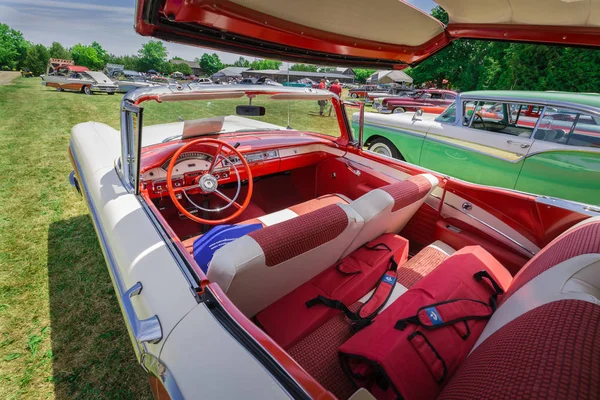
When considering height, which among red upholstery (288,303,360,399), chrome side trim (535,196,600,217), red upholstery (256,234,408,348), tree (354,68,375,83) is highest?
tree (354,68,375,83)

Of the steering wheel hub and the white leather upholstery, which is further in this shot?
the steering wheel hub

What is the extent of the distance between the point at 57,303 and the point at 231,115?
2083 millimetres

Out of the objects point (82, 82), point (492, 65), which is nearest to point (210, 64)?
point (82, 82)

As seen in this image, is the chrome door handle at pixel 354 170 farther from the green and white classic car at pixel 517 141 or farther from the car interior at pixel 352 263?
the green and white classic car at pixel 517 141

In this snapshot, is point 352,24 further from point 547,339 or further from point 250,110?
point 547,339

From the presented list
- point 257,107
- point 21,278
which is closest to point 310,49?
point 257,107

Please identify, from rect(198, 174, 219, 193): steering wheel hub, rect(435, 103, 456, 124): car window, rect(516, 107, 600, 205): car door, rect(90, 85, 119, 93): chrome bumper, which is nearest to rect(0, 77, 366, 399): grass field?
rect(198, 174, 219, 193): steering wheel hub

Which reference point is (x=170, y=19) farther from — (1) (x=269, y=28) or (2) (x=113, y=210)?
(2) (x=113, y=210)

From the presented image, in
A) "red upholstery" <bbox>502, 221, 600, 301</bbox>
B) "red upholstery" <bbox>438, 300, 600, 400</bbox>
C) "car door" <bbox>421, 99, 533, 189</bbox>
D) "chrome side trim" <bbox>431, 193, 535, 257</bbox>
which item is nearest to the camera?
"red upholstery" <bbox>438, 300, 600, 400</bbox>

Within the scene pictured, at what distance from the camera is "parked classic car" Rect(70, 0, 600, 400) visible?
2.88ft

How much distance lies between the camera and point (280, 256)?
4.21ft

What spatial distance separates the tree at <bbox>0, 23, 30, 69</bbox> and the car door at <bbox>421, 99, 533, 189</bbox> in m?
75.9

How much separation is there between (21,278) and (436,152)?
4865mm

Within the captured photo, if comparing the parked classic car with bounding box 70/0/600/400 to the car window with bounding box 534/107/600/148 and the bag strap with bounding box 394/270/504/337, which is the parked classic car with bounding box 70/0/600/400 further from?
the car window with bounding box 534/107/600/148
